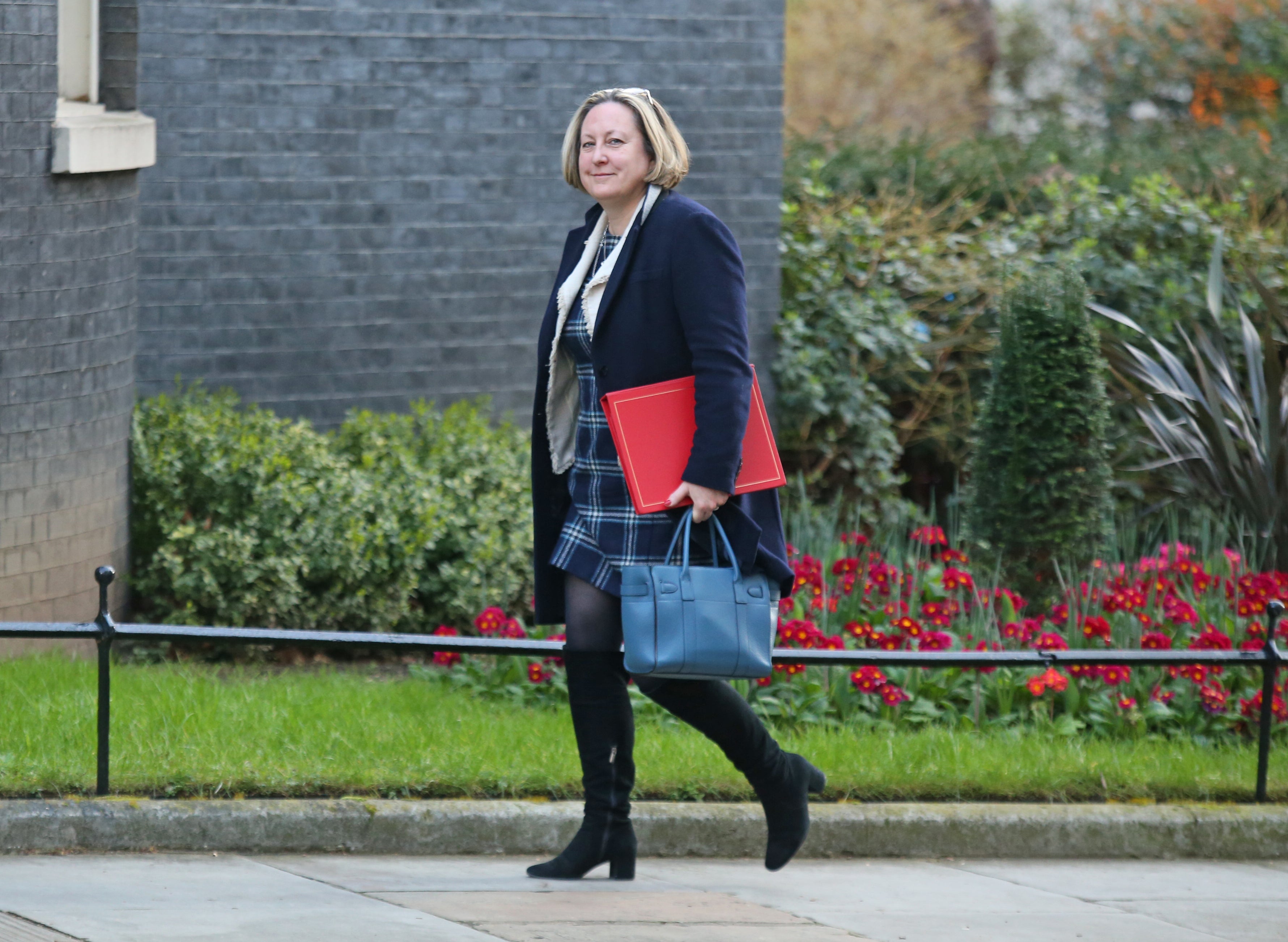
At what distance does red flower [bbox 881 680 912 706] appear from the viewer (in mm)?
5578

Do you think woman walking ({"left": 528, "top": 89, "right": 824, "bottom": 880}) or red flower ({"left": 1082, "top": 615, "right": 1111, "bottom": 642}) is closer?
woman walking ({"left": 528, "top": 89, "right": 824, "bottom": 880})

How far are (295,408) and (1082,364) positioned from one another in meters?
3.59

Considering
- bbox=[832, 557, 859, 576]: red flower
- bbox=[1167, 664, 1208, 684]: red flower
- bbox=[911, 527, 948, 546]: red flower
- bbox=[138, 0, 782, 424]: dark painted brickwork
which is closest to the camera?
bbox=[1167, 664, 1208, 684]: red flower

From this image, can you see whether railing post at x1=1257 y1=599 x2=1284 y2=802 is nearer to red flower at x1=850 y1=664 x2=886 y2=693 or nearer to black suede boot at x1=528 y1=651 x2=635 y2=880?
red flower at x1=850 y1=664 x2=886 y2=693

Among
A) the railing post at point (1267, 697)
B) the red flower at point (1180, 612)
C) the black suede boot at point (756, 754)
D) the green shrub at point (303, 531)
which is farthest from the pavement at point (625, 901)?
the green shrub at point (303, 531)

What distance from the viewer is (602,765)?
4059 millimetres

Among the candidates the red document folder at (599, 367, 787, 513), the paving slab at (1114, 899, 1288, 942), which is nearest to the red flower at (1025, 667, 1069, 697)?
the paving slab at (1114, 899, 1288, 942)

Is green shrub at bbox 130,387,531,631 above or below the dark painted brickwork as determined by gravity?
below

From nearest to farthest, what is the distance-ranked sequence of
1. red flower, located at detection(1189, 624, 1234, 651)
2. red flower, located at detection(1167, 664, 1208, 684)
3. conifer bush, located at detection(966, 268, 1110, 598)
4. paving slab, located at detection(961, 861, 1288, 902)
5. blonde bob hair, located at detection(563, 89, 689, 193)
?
blonde bob hair, located at detection(563, 89, 689, 193)
paving slab, located at detection(961, 861, 1288, 902)
red flower, located at detection(1189, 624, 1234, 651)
red flower, located at detection(1167, 664, 1208, 684)
conifer bush, located at detection(966, 268, 1110, 598)

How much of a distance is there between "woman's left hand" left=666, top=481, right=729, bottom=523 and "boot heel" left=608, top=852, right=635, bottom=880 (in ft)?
3.02

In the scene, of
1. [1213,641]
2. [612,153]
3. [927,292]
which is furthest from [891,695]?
[927,292]

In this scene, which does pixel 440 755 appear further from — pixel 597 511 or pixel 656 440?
pixel 656 440

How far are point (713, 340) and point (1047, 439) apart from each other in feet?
10.8

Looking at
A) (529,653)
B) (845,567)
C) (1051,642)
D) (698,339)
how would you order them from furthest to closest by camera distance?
(845,567), (1051,642), (529,653), (698,339)
